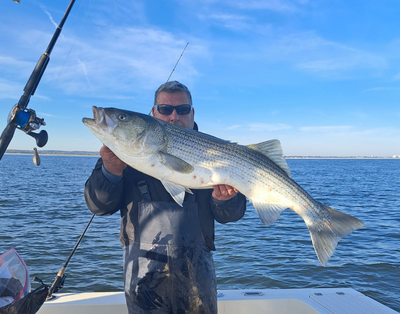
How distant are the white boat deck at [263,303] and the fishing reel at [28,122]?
2.56 meters

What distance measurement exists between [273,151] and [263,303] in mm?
2627

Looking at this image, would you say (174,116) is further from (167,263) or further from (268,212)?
(167,263)

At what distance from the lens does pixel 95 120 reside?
353 cm

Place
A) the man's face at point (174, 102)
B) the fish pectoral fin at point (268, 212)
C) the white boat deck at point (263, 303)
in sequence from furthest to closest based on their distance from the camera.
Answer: the white boat deck at point (263, 303) → the man's face at point (174, 102) → the fish pectoral fin at point (268, 212)

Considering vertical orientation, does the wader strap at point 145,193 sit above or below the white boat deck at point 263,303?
above

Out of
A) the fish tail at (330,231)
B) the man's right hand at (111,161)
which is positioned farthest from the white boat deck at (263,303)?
the man's right hand at (111,161)

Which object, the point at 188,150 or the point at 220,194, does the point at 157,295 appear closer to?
the point at 220,194

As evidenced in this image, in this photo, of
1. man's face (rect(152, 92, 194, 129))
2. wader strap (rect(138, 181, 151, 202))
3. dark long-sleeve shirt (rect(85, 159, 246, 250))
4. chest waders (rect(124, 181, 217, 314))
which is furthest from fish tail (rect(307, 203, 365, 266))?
man's face (rect(152, 92, 194, 129))

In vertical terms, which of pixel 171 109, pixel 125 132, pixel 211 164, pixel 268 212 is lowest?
pixel 268 212

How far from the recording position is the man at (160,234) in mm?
3365

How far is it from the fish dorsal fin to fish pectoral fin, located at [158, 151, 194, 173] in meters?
0.90

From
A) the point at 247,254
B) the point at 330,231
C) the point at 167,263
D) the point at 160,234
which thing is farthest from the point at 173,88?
the point at 247,254

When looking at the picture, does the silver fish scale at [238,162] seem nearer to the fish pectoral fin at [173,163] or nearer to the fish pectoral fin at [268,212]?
the fish pectoral fin at [173,163]

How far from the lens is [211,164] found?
366 cm
